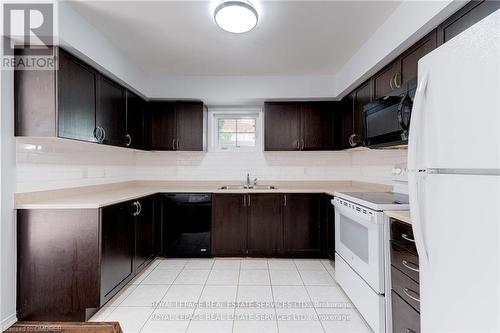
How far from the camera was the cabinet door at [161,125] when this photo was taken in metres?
3.46

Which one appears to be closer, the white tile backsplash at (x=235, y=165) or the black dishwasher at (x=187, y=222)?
the white tile backsplash at (x=235, y=165)

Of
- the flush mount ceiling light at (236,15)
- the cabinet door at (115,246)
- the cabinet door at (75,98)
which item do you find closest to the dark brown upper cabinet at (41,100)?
the cabinet door at (75,98)

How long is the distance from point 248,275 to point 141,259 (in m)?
1.18

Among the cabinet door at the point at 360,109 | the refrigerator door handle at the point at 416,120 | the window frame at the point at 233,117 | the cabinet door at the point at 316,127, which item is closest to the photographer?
the refrigerator door handle at the point at 416,120

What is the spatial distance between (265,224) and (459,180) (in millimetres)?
2492

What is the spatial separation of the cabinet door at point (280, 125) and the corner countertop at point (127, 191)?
623 millimetres

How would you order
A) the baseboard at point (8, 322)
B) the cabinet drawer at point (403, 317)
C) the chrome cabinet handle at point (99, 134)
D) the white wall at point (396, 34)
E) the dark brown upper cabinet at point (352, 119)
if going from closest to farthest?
the cabinet drawer at point (403, 317)
the white wall at point (396, 34)
the baseboard at point (8, 322)
the chrome cabinet handle at point (99, 134)
the dark brown upper cabinet at point (352, 119)

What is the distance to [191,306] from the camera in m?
2.15

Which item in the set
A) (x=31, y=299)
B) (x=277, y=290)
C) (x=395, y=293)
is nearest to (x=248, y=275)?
(x=277, y=290)

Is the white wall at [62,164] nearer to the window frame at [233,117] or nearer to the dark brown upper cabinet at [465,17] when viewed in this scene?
the window frame at [233,117]

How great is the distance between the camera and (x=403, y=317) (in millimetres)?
1477

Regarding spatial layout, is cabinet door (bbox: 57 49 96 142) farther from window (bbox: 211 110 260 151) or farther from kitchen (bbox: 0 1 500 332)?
window (bbox: 211 110 260 151)

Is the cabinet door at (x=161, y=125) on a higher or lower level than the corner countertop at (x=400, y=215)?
higher

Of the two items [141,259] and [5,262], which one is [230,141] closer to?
[141,259]
